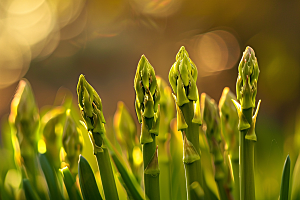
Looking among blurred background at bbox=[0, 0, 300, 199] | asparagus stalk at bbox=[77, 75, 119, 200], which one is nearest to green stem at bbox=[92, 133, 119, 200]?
asparagus stalk at bbox=[77, 75, 119, 200]

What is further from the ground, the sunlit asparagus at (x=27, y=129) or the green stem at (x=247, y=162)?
the sunlit asparagus at (x=27, y=129)

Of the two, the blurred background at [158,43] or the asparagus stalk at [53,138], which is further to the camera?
the blurred background at [158,43]

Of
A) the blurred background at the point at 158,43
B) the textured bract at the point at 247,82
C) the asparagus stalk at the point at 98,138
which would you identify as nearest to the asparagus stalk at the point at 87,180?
the asparagus stalk at the point at 98,138

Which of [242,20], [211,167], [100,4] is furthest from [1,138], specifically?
[100,4]

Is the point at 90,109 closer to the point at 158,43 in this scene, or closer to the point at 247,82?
the point at 247,82

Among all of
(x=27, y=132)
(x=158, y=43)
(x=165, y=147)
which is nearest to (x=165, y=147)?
(x=165, y=147)

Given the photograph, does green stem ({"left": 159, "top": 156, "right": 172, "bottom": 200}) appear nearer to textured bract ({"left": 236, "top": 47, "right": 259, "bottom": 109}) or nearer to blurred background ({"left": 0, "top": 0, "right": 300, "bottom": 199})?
textured bract ({"left": 236, "top": 47, "right": 259, "bottom": 109})

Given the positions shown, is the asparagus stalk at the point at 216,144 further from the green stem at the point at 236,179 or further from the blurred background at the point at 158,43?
the blurred background at the point at 158,43
